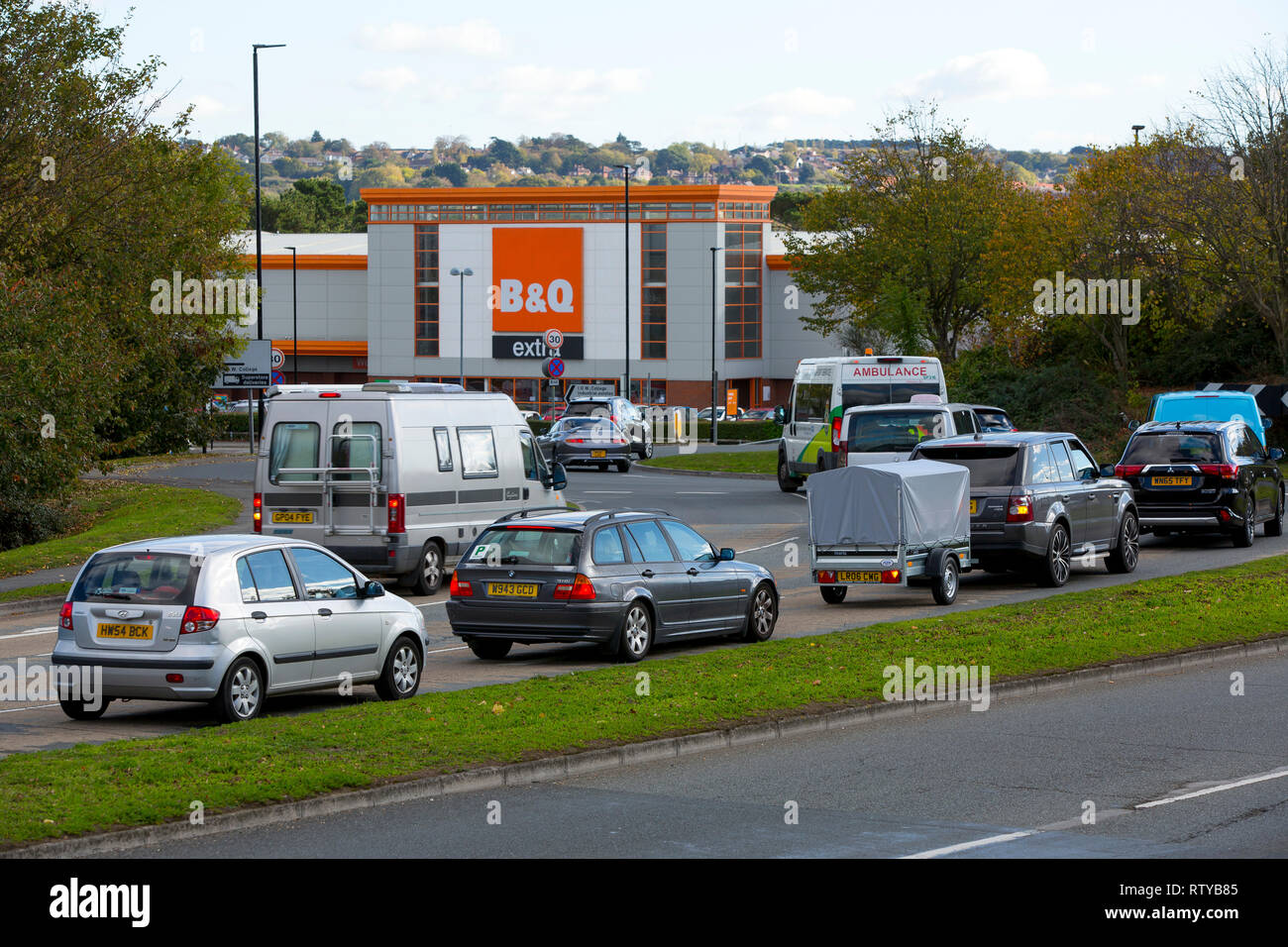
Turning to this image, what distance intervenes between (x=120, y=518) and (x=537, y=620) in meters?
18.9

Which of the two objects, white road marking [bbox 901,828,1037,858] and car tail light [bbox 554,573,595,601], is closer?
white road marking [bbox 901,828,1037,858]

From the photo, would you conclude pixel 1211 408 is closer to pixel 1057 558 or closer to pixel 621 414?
pixel 1057 558

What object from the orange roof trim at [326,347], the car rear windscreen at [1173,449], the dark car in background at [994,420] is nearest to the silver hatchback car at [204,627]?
the car rear windscreen at [1173,449]

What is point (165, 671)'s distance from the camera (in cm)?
1227

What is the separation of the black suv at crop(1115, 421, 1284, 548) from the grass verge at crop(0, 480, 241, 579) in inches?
621

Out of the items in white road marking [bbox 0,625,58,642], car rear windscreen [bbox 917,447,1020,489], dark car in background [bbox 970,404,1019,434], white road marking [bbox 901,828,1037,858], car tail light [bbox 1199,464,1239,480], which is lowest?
white road marking [bbox 0,625,58,642]

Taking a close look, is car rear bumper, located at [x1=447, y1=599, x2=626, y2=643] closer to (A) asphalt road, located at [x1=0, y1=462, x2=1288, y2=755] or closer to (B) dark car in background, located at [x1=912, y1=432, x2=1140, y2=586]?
(A) asphalt road, located at [x1=0, y1=462, x2=1288, y2=755]

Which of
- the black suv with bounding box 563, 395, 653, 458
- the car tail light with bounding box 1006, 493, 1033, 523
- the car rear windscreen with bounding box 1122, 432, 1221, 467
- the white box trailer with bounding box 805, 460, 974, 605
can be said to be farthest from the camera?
the black suv with bounding box 563, 395, 653, 458

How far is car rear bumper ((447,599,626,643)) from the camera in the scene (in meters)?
15.5

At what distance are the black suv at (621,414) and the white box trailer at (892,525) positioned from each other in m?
28.0

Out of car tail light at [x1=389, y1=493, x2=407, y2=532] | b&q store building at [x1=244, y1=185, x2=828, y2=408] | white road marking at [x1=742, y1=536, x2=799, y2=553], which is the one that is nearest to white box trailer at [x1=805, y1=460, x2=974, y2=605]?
car tail light at [x1=389, y1=493, x2=407, y2=532]

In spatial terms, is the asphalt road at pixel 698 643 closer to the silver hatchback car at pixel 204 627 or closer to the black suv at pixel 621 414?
the silver hatchback car at pixel 204 627

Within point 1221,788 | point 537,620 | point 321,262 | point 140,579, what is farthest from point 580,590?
point 321,262

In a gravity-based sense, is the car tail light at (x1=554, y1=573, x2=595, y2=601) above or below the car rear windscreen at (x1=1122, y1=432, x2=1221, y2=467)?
below
